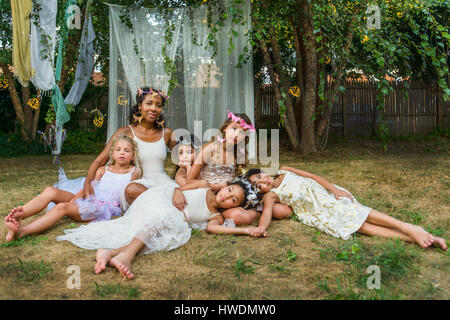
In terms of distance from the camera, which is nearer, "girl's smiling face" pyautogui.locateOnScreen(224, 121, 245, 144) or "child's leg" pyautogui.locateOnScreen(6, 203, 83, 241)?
"child's leg" pyautogui.locateOnScreen(6, 203, 83, 241)

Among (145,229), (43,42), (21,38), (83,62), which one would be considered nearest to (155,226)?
(145,229)

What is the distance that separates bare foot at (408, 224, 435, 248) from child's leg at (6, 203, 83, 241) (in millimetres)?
2011

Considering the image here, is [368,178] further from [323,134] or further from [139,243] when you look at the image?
[139,243]

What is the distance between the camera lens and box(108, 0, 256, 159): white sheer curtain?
5387mm

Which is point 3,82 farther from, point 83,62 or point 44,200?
point 44,200

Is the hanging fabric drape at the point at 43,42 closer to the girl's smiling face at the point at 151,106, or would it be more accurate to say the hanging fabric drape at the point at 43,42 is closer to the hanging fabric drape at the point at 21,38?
the hanging fabric drape at the point at 21,38

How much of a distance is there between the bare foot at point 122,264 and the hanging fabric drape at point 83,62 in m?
3.67

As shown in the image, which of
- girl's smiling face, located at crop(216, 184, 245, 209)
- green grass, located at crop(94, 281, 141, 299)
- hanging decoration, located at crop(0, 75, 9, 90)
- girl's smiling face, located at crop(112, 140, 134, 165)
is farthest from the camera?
hanging decoration, located at crop(0, 75, 9, 90)

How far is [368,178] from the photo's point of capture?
4020mm

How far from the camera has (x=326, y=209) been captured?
2.40m

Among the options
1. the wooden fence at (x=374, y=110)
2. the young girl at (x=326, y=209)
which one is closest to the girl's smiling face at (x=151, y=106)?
the young girl at (x=326, y=209)

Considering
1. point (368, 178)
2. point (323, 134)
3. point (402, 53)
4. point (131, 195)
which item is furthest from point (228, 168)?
point (323, 134)

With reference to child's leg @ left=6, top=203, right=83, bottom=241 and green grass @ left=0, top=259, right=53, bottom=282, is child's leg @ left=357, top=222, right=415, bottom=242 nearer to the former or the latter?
green grass @ left=0, top=259, right=53, bottom=282

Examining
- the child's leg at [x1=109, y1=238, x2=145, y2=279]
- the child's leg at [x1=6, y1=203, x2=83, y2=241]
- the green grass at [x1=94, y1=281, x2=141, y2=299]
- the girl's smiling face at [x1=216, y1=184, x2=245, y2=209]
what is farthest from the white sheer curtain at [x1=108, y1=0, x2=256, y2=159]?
the green grass at [x1=94, y1=281, x2=141, y2=299]
